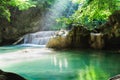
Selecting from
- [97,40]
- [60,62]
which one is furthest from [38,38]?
[60,62]

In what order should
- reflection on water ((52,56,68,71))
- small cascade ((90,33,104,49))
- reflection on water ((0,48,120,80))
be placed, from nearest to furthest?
reflection on water ((0,48,120,80)), reflection on water ((52,56,68,71)), small cascade ((90,33,104,49))

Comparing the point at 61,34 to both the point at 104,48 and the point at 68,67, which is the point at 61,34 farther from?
the point at 68,67

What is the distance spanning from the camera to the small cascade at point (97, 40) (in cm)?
2428

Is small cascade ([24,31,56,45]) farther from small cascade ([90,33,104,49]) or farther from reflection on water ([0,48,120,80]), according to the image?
reflection on water ([0,48,120,80])

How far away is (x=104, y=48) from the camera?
80.7 ft

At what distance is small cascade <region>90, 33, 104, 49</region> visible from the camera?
79.7ft

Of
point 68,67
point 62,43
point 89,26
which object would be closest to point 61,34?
point 62,43

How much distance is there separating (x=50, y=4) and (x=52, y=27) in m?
3.18

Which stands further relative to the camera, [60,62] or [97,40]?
[97,40]

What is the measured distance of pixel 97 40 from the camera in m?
24.4

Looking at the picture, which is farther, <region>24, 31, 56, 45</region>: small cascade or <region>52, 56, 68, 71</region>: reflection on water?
<region>24, 31, 56, 45</region>: small cascade

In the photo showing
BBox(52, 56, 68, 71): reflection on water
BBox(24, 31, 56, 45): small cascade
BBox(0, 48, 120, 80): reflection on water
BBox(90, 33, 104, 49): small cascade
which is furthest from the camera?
BBox(24, 31, 56, 45): small cascade

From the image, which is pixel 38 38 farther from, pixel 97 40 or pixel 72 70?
pixel 72 70

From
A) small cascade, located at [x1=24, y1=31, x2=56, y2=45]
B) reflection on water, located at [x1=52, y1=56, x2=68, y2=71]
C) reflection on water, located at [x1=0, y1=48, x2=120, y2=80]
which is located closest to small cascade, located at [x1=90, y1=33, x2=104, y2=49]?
reflection on water, located at [x1=0, y1=48, x2=120, y2=80]
